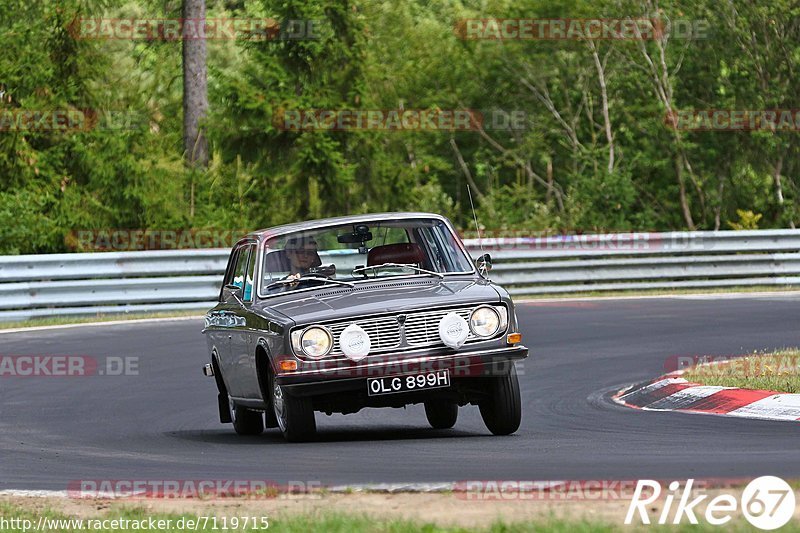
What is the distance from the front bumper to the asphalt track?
41 centimetres

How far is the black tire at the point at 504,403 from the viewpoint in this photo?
1041cm

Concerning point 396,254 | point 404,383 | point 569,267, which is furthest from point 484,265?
point 569,267

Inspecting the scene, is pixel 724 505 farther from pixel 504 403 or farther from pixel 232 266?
pixel 232 266

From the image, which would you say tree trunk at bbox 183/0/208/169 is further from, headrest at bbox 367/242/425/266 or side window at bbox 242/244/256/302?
headrest at bbox 367/242/425/266

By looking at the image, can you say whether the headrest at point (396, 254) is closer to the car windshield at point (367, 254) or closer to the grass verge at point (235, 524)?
the car windshield at point (367, 254)

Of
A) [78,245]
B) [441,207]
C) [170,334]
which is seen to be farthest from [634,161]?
[170,334]

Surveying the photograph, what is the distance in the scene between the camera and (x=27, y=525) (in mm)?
7207

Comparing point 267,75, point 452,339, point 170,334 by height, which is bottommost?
point 170,334

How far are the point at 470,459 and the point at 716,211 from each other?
89.1 feet

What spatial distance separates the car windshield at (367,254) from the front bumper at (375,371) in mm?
1180

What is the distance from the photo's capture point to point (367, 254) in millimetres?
11586

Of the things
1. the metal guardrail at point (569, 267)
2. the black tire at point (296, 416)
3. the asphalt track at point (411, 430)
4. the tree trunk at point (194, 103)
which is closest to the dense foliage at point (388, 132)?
the tree trunk at point (194, 103)

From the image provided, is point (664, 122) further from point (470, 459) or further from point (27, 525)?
point (27, 525)

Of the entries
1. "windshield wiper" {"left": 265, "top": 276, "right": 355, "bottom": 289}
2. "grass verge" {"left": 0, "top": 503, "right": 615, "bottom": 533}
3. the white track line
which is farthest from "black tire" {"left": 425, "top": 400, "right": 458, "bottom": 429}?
the white track line
